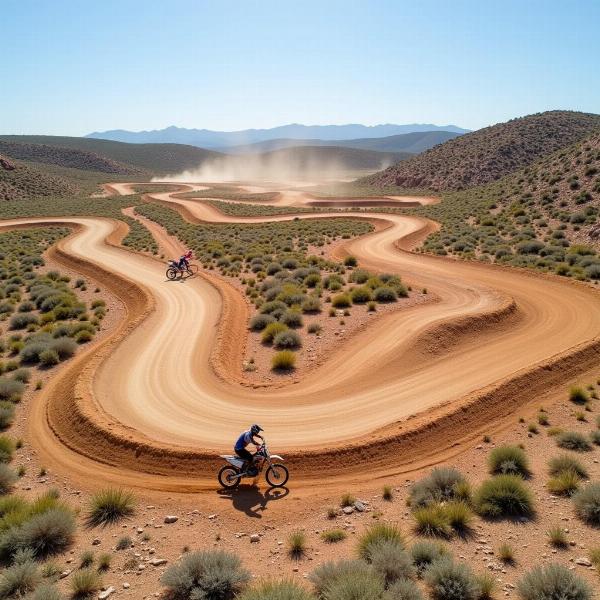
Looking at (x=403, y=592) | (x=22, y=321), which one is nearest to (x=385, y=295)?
(x=403, y=592)

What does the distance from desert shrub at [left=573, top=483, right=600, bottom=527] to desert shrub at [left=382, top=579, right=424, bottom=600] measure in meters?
4.77

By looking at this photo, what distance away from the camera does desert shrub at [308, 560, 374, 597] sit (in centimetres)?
884

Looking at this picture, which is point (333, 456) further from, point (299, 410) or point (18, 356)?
point (18, 356)

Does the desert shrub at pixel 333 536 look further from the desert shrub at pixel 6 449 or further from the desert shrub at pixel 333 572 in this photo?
the desert shrub at pixel 6 449

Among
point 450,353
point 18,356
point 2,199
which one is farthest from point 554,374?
point 2,199

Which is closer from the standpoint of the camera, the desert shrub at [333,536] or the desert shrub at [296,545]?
the desert shrub at [296,545]

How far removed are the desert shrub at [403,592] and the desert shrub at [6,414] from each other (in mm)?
15210

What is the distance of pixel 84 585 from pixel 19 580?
1.34 m

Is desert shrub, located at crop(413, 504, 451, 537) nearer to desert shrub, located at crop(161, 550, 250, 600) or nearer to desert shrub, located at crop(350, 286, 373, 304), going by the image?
desert shrub, located at crop(161, 550, 250, 600)

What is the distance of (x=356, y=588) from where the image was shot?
8.30m

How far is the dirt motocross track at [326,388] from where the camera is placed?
47.6 ft

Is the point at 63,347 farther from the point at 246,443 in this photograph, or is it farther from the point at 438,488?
the point at 438,488

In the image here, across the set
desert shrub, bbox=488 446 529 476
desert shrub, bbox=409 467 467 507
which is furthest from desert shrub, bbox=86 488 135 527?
desert shrub, bbox=488 446 529 476

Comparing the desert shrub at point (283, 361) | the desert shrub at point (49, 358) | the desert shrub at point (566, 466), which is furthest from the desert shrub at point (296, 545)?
the desert shrub at point (49, 358)
